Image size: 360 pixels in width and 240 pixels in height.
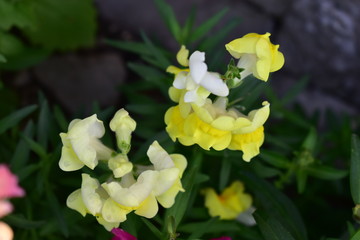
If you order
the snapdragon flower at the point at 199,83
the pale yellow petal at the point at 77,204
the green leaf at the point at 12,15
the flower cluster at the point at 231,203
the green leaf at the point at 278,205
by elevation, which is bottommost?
the flower cluster at the point at 231,203

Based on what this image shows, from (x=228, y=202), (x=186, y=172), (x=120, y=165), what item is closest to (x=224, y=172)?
(x=228, y=202)

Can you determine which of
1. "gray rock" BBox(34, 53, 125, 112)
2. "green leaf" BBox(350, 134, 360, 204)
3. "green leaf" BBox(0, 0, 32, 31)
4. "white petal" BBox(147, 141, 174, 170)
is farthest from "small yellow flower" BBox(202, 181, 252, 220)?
"gray rock" BBox(34, 53, 125, 112)

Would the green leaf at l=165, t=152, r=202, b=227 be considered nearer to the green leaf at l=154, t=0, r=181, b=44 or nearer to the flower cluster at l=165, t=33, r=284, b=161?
the flower cluster at l=165, t=33, r=284, b=161

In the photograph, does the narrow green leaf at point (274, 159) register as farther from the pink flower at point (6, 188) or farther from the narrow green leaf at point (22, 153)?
the pink flower at point (6, 188)

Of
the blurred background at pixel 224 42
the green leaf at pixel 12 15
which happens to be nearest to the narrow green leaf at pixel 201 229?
the green leaf at pixel 12 15

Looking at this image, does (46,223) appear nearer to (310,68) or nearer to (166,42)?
(166,42)

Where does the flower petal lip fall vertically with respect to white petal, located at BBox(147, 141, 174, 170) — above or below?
above
